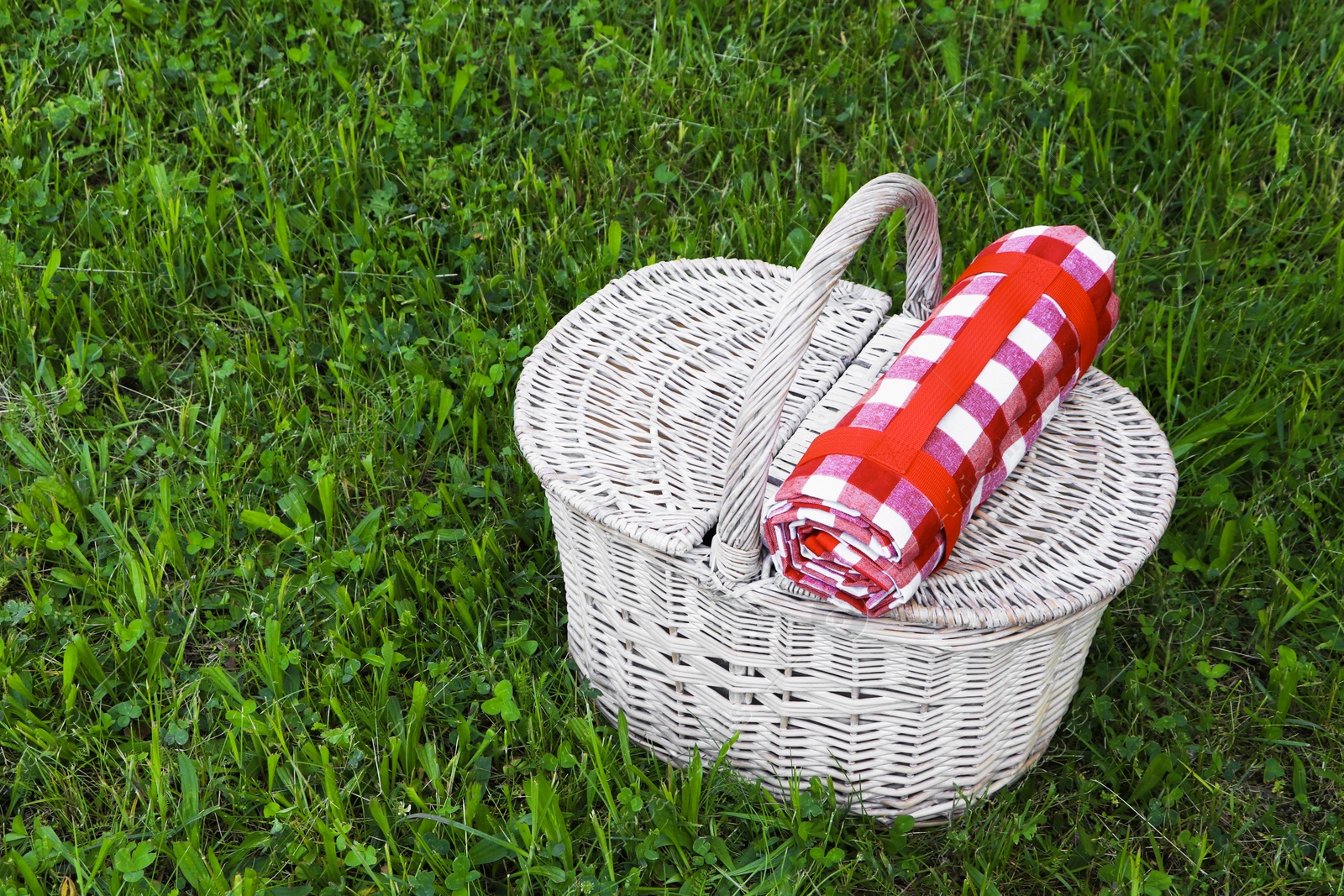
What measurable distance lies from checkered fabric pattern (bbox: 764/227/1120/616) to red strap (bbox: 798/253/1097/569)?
0.04ft

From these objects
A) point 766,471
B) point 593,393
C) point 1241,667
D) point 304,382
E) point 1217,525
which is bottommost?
point 1241,667

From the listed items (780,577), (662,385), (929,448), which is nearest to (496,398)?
(662,385)

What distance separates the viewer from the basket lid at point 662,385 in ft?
6.07

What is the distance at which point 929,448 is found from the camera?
1.70 meters

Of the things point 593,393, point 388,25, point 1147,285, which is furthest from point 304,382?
point 1147,285

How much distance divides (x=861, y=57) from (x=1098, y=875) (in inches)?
90.5

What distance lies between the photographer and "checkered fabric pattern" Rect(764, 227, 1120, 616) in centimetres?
163

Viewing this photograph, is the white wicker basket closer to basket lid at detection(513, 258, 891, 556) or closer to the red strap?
basket lid at detection(513, 258, 891, 556)

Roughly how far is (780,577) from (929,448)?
0.28 meters

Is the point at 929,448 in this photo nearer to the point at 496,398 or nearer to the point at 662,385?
the point at 662,385

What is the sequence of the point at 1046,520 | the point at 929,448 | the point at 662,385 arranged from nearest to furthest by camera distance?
the point at 929,448 → the point at 1046,520 → the point at 662,385

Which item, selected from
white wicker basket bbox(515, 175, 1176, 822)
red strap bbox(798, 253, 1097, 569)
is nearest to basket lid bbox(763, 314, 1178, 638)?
white wicker basket bbox(515, 175, 1176, 822)

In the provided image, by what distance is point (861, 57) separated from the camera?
339cm

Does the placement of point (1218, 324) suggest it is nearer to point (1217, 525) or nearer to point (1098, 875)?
point (1217, 525)
